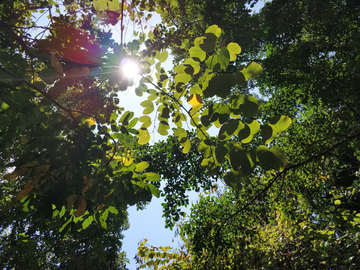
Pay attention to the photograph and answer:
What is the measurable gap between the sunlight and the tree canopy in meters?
0.02

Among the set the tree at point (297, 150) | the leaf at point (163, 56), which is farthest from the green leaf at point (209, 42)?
the tree at point (297, 150)

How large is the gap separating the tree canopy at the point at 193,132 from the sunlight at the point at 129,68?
0.02 meters

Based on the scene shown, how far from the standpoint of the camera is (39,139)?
1.34 metres

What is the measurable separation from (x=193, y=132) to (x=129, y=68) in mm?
2716

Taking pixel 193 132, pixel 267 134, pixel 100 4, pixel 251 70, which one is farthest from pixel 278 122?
pixel 193 132

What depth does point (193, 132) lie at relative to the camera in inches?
154

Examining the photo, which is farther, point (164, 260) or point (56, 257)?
point (56, 257)

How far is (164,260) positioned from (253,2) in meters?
5.36

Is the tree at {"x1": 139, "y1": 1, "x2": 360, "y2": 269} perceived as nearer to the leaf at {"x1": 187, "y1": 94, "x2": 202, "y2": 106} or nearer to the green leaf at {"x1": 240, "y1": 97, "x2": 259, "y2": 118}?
the leaf at {"x1": 187, "y1": 94, "x2": 202, "y2": 106}

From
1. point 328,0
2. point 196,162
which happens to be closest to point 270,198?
point 196,162

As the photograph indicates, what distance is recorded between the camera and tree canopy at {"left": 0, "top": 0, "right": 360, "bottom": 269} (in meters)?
0.91

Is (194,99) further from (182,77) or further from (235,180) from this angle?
(235,180)

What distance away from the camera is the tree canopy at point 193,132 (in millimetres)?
910

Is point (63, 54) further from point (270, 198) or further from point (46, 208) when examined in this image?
point (270, 198)
